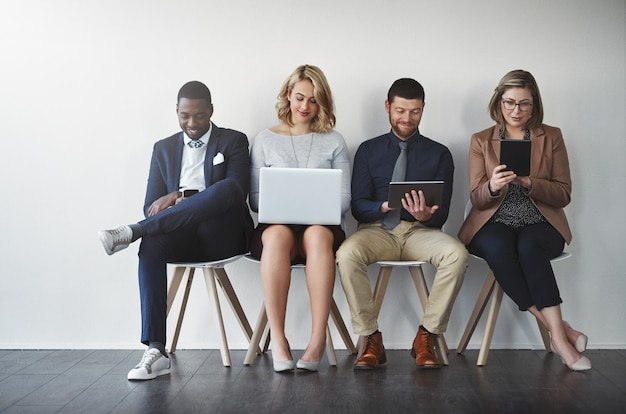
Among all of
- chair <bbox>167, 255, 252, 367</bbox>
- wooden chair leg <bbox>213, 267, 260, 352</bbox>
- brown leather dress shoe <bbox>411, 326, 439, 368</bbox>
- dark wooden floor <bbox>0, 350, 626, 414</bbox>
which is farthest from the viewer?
wooden chair leg <bbox>213, 267, 260, 352</bbox>

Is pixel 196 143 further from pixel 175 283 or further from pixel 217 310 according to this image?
pixel 217 310

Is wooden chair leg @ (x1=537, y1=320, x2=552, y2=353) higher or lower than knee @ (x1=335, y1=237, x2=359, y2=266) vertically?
lower

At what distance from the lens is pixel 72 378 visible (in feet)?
10.4

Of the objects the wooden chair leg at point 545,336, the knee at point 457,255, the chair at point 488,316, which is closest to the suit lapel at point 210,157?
the knee at point 457,255

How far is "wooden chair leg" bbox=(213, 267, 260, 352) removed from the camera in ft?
11.7

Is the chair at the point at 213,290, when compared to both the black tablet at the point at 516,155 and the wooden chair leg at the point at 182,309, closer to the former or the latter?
the wooden chair leg at the point at 182,309

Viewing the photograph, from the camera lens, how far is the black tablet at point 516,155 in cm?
332

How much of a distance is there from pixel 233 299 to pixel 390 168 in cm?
101

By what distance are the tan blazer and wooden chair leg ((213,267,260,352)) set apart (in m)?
1.15

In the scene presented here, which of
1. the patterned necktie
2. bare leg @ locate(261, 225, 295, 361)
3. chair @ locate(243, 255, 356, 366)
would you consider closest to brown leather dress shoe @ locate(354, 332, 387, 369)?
chair @ locate(243, 255, 356, 366)

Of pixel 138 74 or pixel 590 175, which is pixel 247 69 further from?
pixel 590 175

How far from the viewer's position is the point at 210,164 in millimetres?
3615

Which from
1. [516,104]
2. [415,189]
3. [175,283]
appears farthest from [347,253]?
[516,104]

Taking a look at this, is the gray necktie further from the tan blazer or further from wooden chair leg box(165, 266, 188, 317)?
wooden chair leg box(165, 266, 188, 317)
